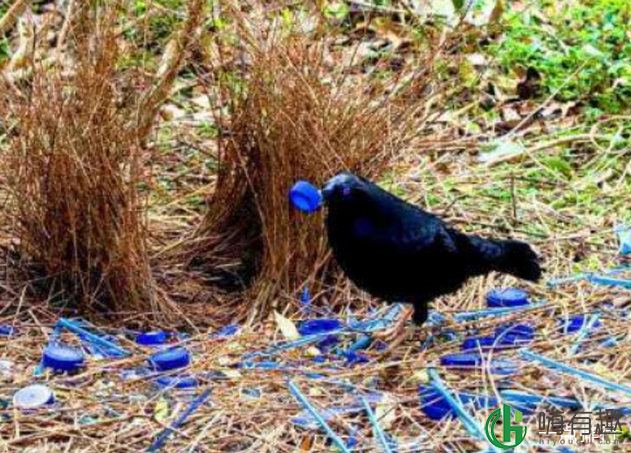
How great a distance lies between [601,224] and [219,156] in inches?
60.8

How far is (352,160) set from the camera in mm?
4133

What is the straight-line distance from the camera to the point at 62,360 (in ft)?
11.8

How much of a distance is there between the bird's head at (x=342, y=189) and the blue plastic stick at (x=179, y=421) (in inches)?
26.0

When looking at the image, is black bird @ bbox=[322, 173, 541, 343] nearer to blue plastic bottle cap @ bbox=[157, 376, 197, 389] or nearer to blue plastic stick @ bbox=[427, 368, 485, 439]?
blue plastic stick @ bbox=[427, 368, 485, 439]

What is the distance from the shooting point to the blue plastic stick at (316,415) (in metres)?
3.11

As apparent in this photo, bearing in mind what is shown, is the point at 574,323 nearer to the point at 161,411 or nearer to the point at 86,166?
the point at 161,411

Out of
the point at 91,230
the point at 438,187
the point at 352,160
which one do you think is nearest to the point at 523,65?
the point at 438,187

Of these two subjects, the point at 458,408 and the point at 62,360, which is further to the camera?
the point at 62,360

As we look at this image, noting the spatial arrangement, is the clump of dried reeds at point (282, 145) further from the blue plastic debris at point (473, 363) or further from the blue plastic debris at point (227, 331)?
the blue plastic debris at point (473, 363)

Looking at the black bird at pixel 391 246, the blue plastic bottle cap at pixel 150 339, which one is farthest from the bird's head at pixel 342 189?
the blue plastic bottle cap at pixel 150 339

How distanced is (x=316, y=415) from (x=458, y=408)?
382 mm

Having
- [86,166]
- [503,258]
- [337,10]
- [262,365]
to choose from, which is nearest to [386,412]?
[262,365]

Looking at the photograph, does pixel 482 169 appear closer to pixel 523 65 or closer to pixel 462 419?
pixel 523 65

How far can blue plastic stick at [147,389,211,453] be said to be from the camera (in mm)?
3148
